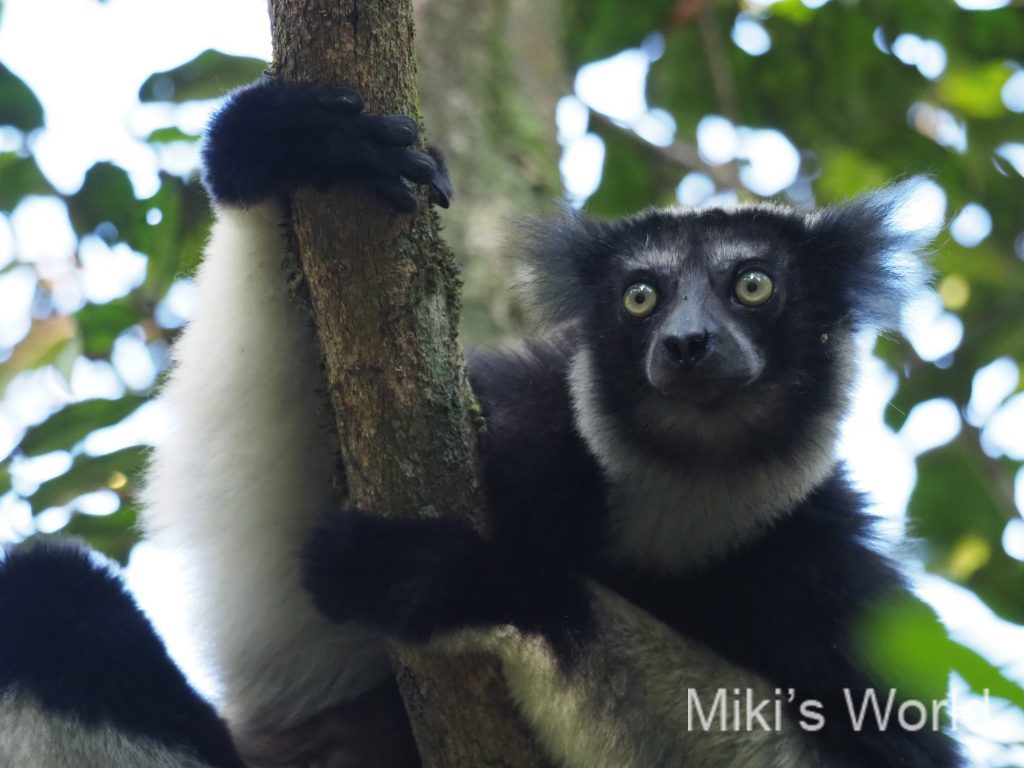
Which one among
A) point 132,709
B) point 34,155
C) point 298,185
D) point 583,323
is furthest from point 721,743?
point 34,155

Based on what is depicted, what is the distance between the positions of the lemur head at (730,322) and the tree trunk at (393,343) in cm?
67

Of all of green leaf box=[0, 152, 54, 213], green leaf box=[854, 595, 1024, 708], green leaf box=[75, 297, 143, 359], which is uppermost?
green leaf box=[0, 152, 54, 213]

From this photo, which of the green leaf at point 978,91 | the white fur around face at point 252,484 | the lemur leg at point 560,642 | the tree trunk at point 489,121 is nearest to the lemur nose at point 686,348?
the lemur leg at point 560,642

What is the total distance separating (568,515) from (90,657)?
150 cm

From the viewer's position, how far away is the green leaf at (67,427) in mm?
4297

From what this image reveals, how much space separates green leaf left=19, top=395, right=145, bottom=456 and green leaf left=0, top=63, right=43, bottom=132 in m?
1.06

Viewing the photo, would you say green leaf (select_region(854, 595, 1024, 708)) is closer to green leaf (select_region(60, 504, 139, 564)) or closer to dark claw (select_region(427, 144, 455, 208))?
dark claw (select_region(427, 144, 455, 208))

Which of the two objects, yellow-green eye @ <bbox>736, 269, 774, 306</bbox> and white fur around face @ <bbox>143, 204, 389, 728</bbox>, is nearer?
white fur around face @ <bbox>143, 204, 389, 728</bbox>

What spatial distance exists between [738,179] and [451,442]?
392cm

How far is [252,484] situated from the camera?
11.9 feet

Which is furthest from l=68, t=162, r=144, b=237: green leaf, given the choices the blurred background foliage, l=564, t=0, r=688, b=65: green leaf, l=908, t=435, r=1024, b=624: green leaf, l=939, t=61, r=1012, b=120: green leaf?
l=939, t=61, r=1012, b=120: green leaf

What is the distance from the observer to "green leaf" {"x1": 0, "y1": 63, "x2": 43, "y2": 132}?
13.9 feet

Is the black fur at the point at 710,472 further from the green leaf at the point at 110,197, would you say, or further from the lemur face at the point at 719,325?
the green leaf at the point at 110,197

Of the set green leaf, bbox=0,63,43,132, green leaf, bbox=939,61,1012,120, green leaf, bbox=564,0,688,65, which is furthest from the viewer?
green leaf, bbox=939,61,1012,120
